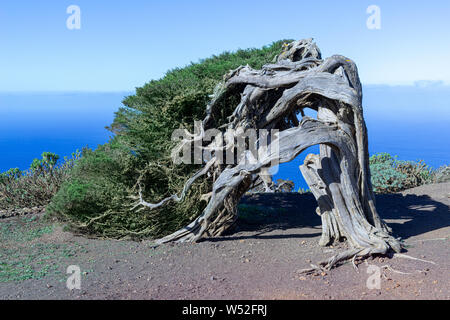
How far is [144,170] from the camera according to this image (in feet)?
27.9

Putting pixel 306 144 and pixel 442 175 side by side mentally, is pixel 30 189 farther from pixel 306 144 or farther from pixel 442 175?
pixel 442 175

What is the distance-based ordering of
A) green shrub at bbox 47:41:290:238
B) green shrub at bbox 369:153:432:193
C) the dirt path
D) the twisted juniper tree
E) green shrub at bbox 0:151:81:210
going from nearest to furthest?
the dirt path → the twisted juniper tree → green shrub at bbox 47:41:290:238 → green shrub at bbox 0:151:81:210 → green shrub at bbox 369:153:432:193

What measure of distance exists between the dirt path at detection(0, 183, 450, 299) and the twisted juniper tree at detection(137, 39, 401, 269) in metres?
0.46

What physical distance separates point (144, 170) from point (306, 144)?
312 centimetres

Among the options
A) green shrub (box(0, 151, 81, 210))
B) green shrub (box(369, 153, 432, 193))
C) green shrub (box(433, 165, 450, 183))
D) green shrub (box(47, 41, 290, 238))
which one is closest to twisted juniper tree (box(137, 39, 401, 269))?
green shrub (box(47, 41, 290, 238))

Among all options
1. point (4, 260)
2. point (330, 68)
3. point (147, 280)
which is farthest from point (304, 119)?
point (4, 260)

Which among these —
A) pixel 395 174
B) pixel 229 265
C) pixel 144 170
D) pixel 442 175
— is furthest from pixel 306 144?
pixel 442 175

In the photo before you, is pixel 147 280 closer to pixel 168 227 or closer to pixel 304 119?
pixel 168 227

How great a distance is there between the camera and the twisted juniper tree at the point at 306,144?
740 cm

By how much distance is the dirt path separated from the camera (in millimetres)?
6078

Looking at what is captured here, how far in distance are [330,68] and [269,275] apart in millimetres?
3487

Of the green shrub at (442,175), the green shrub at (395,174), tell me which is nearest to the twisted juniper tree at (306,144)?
the green shrub at (395,174)

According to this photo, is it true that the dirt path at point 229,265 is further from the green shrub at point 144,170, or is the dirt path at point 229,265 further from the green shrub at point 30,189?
the green shrub at point 30,189

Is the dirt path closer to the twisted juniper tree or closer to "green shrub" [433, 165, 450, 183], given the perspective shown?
the twisted juniper tree
